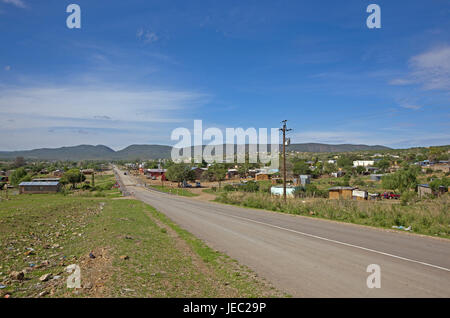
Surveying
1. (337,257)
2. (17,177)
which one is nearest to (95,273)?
(337,257)

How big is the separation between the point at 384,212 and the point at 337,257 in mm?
9547

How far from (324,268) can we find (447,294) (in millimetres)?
2885

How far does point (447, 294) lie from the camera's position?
636 cm

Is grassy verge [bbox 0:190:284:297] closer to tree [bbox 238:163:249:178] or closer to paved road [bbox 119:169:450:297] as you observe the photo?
paved road [bbox 119:169:450:297]

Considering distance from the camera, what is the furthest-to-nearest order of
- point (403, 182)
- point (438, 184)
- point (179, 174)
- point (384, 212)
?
point (179, 174)
point (403, 182)
point (438, 184)
point (384, 212)

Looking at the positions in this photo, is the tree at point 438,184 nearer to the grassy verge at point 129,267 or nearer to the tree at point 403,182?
the tree at point 403,182

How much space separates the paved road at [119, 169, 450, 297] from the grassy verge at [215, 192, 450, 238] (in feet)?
5.62

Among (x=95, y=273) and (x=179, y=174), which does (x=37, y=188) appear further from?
(x=95, y=273)

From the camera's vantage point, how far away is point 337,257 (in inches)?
372

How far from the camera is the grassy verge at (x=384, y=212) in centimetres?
1421

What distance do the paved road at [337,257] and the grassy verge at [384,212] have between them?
67.5 inches

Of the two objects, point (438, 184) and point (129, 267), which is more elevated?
point (129, 267)
